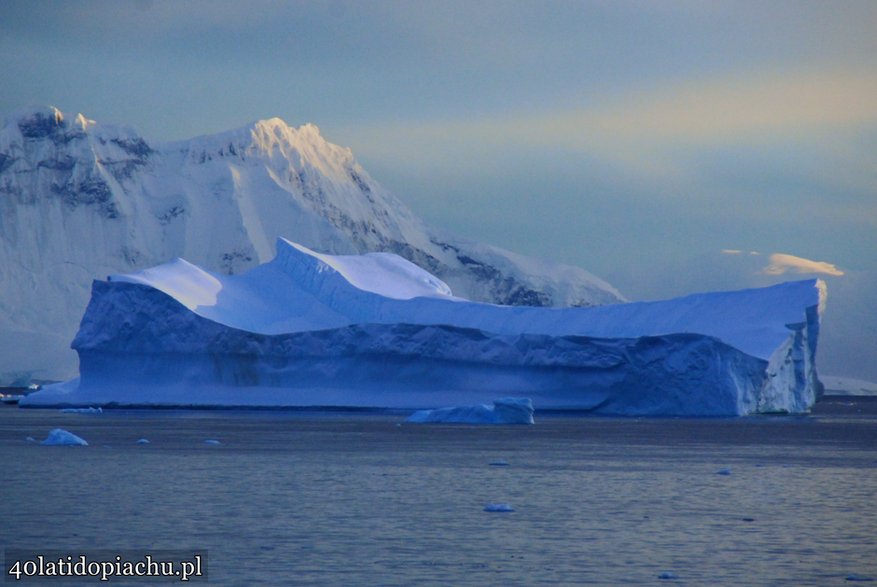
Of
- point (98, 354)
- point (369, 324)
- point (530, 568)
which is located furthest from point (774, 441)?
point (98, 354)

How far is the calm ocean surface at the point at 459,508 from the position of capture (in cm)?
1230

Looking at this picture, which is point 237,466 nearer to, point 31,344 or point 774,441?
point 774,441

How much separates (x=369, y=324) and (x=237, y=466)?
65.6 ft

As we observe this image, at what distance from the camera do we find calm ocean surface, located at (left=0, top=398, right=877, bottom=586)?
12305mm

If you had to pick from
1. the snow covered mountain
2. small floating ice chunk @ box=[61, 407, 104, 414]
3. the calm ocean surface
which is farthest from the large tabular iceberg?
the snow covered mountain

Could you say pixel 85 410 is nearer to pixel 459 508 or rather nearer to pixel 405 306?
pixel 405 306

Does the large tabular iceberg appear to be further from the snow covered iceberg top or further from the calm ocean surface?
the calm ocean surface

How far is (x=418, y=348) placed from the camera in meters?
41.4

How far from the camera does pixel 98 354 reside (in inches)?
1754

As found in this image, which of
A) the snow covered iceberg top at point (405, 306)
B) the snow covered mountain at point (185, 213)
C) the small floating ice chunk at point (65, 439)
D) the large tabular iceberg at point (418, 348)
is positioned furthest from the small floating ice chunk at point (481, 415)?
the snow covered mountain at point (185, 213)

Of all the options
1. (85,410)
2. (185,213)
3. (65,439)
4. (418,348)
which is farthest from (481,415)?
(185,213)

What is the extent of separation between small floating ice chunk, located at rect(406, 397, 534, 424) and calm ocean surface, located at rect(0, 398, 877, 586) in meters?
6.67

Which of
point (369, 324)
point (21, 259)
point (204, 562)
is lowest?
point (204, 562)

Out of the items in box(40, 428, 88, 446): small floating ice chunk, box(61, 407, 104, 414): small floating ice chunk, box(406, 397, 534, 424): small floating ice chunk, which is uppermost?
box(406, 397, 534, 424): small floating ice chunk
